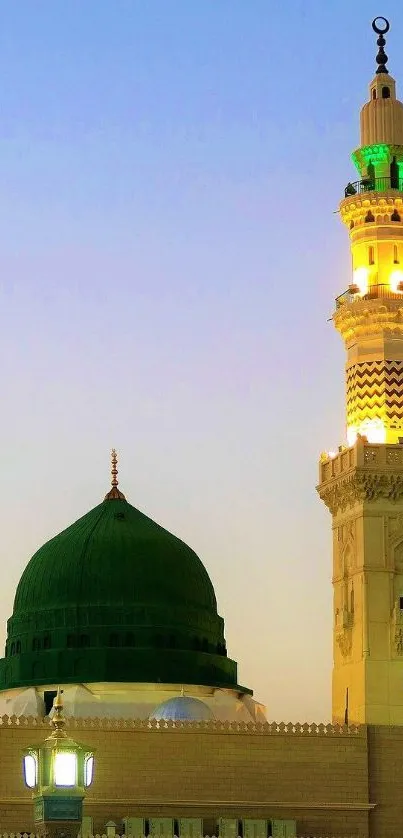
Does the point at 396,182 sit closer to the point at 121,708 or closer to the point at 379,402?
the point at 379,402

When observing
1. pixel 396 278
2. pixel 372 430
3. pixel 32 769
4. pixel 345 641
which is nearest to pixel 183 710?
pixel 345 641

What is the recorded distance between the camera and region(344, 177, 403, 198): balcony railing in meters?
39.8

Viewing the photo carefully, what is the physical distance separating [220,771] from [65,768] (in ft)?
52.2

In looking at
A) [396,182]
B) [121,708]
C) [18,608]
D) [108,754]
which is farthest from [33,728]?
[396,182]

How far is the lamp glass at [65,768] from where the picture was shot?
19.9 m

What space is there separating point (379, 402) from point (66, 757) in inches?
767

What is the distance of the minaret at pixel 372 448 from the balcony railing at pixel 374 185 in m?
0.02

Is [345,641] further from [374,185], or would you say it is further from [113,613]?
[374,185]

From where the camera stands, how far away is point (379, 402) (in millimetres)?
38375

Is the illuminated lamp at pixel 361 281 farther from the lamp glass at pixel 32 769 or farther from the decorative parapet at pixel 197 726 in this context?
the lamp glass at pixel 32 769

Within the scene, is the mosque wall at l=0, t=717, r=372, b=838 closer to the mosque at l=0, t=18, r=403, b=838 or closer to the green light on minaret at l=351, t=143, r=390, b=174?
the mosque at l=0, t=18, r=403, b=838

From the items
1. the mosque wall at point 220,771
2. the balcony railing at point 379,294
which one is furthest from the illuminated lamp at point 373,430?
the mosque wall at point 220,771

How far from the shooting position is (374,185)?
39875 mm

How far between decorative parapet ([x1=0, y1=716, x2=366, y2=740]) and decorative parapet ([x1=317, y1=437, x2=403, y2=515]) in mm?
4603
